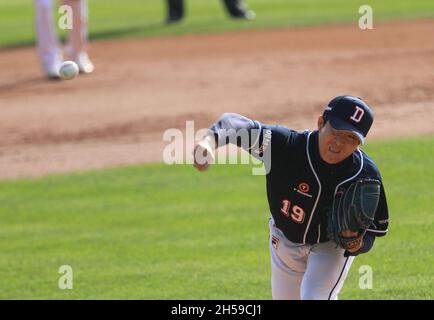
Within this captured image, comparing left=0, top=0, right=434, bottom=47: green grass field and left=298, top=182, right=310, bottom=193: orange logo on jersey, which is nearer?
left=298, top=182, right=310, bottom=193: orange logo on jersey

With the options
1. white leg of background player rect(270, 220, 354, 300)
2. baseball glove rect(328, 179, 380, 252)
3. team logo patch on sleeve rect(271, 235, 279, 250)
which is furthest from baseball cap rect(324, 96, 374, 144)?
team logo patch on sleeve rect(271, 235, 279, 250)

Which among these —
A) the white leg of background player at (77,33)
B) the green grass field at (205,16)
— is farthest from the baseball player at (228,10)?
the white leg of background player at (77,33)

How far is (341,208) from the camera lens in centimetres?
514

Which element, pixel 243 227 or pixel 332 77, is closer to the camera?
pixel 243 227

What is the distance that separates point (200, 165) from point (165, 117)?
298 inches

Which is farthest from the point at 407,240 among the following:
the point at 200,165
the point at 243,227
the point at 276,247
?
the point at 200,165

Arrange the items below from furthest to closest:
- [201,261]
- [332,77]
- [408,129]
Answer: [332,77], [408,129], [201,261]

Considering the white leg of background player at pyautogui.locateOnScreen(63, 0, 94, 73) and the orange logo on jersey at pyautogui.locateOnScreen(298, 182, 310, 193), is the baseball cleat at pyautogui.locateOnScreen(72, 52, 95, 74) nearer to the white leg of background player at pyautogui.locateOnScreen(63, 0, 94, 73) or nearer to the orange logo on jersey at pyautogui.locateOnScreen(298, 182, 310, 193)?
the white leg of background player at pyautogui.locateOnScreen(63, 0, 94, 73)

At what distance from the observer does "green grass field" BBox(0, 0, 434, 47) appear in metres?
17.1

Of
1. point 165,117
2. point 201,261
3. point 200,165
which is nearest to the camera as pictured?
point 200,165

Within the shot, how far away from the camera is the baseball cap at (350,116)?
502cm
